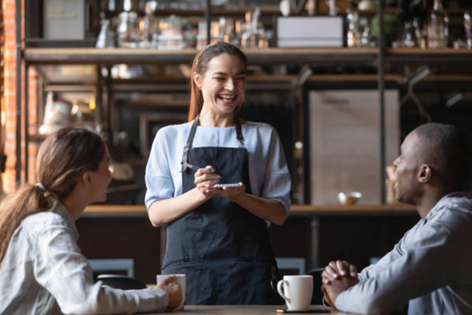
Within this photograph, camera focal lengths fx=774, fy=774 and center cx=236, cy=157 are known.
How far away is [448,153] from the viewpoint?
1.80 meters

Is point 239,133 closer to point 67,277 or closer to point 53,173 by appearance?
point 53,173

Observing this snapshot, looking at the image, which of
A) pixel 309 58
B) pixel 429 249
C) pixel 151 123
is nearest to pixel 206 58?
pixel 429 249

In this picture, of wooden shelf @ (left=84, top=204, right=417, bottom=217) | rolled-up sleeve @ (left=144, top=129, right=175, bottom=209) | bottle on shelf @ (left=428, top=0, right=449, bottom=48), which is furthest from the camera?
bottle on shelf @ (left=428, top=0, right=449, bottom=48)

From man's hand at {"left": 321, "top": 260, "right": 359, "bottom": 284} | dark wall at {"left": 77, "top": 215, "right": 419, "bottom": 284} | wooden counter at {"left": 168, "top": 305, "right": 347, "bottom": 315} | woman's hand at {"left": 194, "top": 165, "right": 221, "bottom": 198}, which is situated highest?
woman's hand at {"left": 194, "top": 165, "right": 221, "bottom": 198}

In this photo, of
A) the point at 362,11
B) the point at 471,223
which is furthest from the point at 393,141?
the point at 471,223

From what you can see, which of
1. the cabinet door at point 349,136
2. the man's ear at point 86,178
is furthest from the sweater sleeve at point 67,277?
the cabinet door at point 349,136

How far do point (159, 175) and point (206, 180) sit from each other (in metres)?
0.26

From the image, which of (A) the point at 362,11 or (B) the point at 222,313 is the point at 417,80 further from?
(B) the point at 222,313

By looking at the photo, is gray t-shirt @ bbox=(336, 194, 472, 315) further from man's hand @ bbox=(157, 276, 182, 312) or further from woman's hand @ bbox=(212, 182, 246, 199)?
woman's hand @ bbox=(212, 182, 246, 199)

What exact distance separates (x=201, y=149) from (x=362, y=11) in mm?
4752

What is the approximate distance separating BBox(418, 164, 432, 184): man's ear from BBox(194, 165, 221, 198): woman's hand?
1.90 feet

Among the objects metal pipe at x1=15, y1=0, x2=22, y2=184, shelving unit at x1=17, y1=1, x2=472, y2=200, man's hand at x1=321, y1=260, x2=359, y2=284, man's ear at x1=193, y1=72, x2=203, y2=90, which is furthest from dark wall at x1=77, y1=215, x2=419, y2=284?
man's hand at x1=321, y1=260, x2=359, y2=284

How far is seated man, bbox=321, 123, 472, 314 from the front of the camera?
1661 millimetres

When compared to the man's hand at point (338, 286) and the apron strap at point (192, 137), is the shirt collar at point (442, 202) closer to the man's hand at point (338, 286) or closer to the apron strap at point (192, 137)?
the man's hand at point (338, 286)
